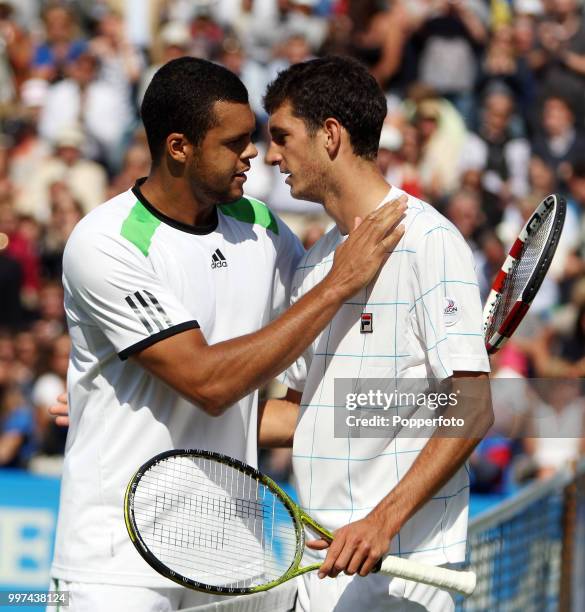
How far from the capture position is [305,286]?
3.96 m

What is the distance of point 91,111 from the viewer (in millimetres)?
11922

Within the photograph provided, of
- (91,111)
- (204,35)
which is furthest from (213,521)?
(204,35)

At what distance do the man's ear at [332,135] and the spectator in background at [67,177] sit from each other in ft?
23.8

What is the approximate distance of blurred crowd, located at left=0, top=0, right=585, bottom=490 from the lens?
9.04m

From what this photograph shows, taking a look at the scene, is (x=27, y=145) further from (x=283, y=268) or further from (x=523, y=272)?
(x=523, y=272)

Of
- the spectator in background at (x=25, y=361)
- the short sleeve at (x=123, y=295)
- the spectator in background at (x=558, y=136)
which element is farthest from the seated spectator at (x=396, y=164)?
the short sleeve at (x=123, y=295)

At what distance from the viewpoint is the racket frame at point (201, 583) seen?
10.7 feet

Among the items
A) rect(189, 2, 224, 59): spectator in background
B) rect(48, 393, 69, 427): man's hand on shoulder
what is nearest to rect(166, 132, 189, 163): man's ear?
rect(48, 393, 69, 427): man's hand on shoulder

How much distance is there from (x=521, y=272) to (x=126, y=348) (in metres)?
1.30

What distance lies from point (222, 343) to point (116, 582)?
0.76 metres

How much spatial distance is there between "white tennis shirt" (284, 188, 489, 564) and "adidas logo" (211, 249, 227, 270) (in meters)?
0.37

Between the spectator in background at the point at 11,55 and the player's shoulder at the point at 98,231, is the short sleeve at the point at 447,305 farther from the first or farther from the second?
the spectator in background at the point at 11,55

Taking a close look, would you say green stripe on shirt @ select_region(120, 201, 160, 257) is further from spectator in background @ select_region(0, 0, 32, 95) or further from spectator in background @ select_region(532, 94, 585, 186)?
spectator in background @ select_region(0, 0, 32, 95)

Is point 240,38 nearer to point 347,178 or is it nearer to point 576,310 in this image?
point 576,310
